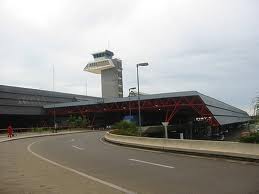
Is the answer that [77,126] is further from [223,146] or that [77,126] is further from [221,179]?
[221,179]

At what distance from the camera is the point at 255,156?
1652 cm

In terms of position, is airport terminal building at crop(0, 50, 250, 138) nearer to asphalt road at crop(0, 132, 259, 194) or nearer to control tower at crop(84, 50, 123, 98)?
control tower at crop(84, 50, 123, 98)

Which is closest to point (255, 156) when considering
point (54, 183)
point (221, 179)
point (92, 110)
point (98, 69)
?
point (221, 179)

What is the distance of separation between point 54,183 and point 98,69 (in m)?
148

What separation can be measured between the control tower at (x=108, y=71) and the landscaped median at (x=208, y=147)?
5023 inches

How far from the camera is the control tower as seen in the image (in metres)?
156

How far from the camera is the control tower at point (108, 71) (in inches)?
6147

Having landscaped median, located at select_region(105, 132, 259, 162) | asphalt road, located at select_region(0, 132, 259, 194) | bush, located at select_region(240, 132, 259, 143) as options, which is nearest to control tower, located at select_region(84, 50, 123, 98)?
landscaped median, located at select_region(105, 132, 259, 162)

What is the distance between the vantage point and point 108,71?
6304 inches

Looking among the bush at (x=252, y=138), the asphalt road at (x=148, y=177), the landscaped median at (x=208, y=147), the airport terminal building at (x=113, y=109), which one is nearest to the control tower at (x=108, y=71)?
the airport terminal building at (x=113, y=109)

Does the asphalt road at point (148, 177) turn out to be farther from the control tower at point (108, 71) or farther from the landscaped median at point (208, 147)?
the control tower at point (108, 71)

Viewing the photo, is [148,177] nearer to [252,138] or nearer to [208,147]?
[252,138]

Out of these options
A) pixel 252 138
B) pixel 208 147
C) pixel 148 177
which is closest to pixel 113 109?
pixel 208 147

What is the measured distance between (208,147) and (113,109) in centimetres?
8059
